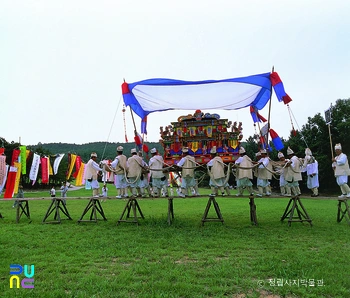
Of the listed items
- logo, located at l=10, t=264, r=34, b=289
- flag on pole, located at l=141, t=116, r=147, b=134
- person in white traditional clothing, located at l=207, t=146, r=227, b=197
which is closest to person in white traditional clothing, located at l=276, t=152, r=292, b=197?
person in white traditional clothing, located at l=207, t=146, r=227, b=197

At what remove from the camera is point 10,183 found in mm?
17016

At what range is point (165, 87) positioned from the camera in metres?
11.2

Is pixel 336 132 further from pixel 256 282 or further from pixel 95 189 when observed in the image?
pixel 256 282

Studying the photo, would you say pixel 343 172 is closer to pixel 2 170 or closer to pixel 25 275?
pixel 25 275

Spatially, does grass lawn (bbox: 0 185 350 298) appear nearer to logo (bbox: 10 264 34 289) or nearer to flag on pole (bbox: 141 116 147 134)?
logo (bbox: 10 264 34 289)

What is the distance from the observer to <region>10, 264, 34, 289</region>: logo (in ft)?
16.8

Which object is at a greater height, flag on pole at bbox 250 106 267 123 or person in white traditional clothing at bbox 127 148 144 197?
flag on pole at bbox 250 106 267 123

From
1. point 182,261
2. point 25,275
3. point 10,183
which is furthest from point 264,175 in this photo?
point 10,183

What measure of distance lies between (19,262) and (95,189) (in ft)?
20.1

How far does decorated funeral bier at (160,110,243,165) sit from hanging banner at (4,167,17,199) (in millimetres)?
10235

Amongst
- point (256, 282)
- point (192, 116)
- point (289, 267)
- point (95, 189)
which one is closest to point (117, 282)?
point (256, 282)

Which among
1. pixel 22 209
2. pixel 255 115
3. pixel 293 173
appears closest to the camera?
pixel 293 173

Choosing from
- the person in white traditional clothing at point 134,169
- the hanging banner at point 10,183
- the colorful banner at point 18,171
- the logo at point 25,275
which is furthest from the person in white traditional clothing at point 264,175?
the colorful banner at point 18,171

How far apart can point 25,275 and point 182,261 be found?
3.19 meters
